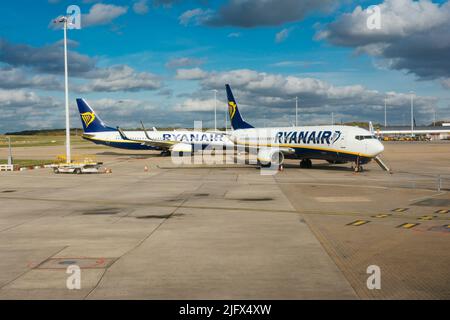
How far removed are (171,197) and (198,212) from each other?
630cm

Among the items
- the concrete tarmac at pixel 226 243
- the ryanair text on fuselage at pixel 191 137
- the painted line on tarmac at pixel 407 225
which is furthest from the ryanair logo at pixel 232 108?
the painted line on tarmac at pixel 407 225

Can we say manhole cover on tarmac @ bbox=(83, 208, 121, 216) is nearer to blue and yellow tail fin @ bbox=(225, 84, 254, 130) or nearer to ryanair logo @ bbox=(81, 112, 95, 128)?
blue and yellow tail fin @ bbox=(225, 84, 254, 130)

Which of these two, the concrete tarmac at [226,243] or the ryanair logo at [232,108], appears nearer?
the concrete tarmac at [226,243]

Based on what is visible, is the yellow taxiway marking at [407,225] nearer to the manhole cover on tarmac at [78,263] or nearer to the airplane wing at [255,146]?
the manhole cover on tarmac at [78,263]

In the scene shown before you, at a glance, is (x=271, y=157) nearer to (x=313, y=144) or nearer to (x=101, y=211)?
(x=313, y=144)

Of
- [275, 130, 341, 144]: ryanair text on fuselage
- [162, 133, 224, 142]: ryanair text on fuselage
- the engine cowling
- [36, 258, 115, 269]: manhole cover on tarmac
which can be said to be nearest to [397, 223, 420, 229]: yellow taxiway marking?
[36, 258, 115, 269]: manhole cover on tarmac

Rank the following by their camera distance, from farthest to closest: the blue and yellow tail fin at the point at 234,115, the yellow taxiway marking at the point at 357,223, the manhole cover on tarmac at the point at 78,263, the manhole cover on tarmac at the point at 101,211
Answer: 1. the blue and yellow tail fin at the point at 234,115
2. the manhole cover on tarmac at the point at 101,211
3. the yellow taxiway marking at the point at 357,223
4. the manhole cover on tarmac at the point at 78,263

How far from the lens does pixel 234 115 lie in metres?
63.3

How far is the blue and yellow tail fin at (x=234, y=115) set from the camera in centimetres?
6222

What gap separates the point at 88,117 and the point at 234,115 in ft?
92.6

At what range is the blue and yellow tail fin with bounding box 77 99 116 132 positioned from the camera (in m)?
78.2

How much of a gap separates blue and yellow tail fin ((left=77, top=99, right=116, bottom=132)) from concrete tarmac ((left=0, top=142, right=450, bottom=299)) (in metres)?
47.9

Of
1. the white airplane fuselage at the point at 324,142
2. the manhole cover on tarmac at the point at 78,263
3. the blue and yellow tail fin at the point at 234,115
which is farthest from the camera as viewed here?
the blue and yellow tail fin at the point at 234,115
